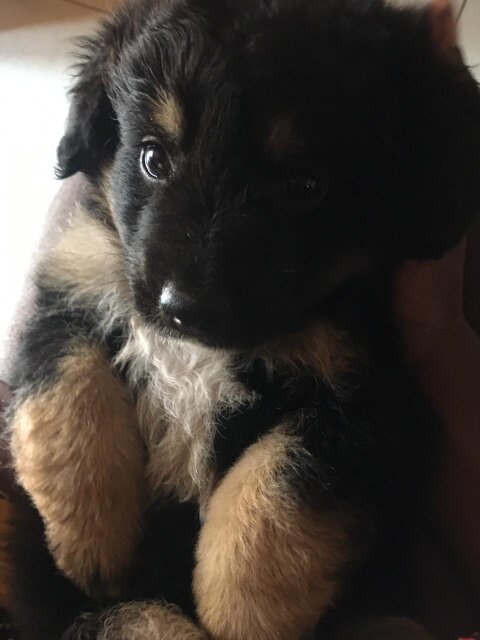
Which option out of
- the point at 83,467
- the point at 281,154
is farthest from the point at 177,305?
the point at 83,467

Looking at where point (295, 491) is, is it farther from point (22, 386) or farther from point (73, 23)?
point (73, 23)

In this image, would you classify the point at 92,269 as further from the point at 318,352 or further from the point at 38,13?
the point at 38,13

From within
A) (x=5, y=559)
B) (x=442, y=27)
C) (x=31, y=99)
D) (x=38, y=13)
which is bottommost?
(x=5, y=559)

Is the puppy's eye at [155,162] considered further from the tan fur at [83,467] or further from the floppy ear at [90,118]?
the tan fur at [83,467]

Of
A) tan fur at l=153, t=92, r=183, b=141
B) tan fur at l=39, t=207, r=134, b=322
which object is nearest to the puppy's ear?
tan fur at l=153, t=92, r=183, b=141

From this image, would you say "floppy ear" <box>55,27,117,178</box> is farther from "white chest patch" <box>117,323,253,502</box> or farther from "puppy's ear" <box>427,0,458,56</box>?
"puppy's ear" <box>427,0,458,56</box>
